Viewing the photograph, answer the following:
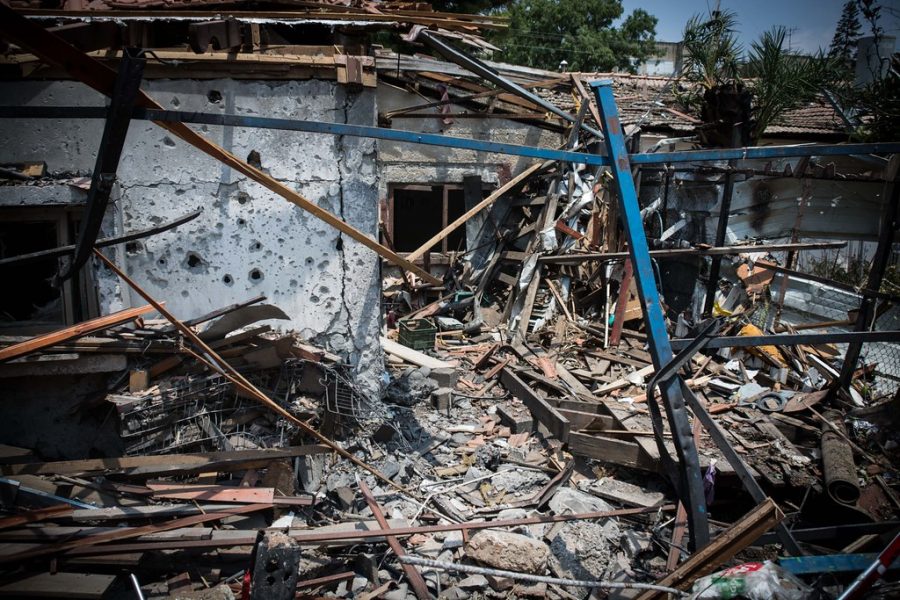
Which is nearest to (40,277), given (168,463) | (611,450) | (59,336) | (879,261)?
(59,336)

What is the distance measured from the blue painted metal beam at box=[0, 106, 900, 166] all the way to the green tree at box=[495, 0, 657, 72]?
2666 cm

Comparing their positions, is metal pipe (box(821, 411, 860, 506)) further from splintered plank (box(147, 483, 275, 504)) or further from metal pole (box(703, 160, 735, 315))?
splintered plank (box(147, 483, 275, 504))

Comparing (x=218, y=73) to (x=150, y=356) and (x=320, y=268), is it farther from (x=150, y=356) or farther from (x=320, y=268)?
(x=150, y=356)

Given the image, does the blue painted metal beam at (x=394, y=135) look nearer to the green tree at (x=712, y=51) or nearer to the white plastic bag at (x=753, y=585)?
the white plastic bag at (x=753, y=585)

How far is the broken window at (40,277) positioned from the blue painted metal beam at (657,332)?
525 cm

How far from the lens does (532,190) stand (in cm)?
1142

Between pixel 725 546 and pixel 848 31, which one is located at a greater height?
pixel 848 31

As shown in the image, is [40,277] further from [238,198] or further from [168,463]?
[168,463]

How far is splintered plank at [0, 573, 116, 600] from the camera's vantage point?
3213 mm

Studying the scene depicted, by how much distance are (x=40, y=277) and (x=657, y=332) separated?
599 cm

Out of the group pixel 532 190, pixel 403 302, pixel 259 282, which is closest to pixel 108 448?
pixel 259 282

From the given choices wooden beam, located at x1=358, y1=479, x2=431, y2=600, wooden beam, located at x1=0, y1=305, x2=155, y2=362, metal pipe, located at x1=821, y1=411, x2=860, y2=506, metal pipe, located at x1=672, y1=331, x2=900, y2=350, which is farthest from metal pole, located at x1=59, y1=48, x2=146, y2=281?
metal pipe, located at x1=821, y1=411, x2=860, y2=506

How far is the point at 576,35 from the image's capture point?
28.5 meters

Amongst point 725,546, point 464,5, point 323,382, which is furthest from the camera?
point 464,5
